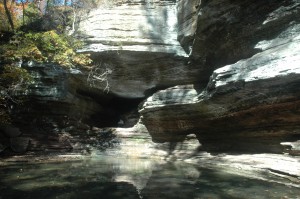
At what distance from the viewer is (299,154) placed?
8.93 metres

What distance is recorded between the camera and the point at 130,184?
810 centimetres

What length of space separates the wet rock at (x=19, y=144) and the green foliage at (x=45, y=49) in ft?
12.4

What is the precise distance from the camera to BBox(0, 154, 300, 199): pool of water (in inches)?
268

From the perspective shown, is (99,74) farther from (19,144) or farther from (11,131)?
(19,144)

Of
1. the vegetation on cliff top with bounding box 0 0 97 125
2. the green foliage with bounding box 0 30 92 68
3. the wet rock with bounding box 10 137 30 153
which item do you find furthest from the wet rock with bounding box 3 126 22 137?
the green foliage with bounding box 0 30 92 68

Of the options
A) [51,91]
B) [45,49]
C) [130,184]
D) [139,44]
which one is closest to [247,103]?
[130,184]

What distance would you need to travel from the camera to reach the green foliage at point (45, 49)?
13680mm

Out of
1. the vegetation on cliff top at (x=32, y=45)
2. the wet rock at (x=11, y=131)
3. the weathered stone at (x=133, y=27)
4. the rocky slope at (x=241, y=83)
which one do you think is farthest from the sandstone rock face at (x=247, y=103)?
the wet rock at (x=11, y=131)

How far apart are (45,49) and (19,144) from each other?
15.7ft

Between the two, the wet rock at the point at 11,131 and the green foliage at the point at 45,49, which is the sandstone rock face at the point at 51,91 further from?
the wet rock at the point at 11,131

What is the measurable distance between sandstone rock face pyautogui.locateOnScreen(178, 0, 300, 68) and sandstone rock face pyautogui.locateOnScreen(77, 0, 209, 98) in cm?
109

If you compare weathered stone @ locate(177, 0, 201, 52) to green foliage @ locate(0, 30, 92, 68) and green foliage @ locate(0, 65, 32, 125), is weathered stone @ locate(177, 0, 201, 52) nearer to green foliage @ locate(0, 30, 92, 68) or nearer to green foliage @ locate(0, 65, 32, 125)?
green foliage @ locate(0, 30, 92, 68)

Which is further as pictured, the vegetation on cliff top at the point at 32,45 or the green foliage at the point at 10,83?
the vegetation on cliff top at the point at 32,45

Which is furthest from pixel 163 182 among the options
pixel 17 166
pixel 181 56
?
pixel 181 56
